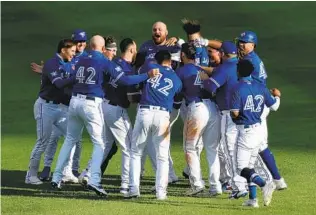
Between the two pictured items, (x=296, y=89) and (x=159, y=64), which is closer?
(x=159, y=64)

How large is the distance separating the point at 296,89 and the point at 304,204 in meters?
7.58

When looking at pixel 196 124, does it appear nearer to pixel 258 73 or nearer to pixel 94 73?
pixel 258 73

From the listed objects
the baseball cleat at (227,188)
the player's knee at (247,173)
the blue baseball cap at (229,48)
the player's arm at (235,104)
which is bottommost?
the baseball cleat at (227,188)

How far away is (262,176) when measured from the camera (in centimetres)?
1152

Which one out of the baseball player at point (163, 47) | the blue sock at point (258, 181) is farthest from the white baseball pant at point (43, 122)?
the blue sock at point (258, 181)

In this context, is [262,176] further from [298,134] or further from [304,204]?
[298,134]

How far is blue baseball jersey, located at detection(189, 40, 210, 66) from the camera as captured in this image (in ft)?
39.0

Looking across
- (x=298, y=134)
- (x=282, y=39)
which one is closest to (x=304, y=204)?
(x=298, y=134)

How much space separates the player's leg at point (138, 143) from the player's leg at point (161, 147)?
10 cm

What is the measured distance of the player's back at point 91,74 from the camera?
37.5 ft

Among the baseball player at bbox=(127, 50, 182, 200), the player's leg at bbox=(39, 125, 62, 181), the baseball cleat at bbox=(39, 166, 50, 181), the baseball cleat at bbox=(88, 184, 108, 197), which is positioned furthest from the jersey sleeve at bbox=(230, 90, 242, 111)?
the baseball cleat at bbox=(39, 166, 50, 181)

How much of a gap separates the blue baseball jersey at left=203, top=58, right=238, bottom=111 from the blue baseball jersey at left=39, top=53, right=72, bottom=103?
6.47ft

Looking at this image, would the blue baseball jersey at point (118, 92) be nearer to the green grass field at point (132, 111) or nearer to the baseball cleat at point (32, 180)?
the green grass field at point (132, 111)

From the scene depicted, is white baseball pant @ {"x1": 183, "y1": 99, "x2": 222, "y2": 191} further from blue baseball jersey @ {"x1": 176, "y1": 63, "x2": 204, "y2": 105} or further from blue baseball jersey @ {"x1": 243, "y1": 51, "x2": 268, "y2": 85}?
blue baseball jersey @ {"x1": 243, "y1": 51, "x2": 268, "y2": 85}
